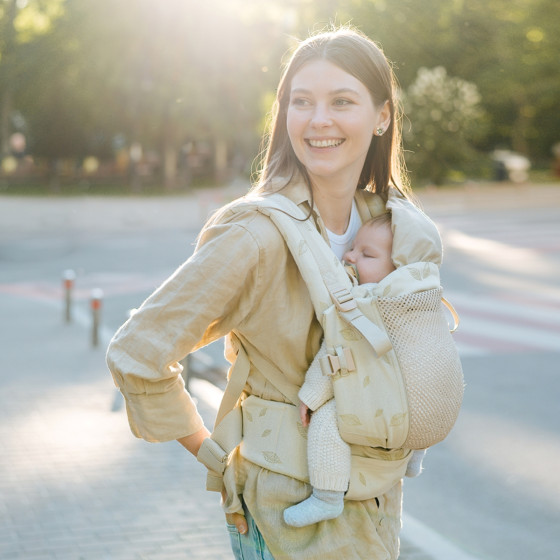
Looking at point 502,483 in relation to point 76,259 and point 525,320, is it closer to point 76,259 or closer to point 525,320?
point 525,320

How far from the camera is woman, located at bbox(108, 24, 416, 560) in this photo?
2.23 meters

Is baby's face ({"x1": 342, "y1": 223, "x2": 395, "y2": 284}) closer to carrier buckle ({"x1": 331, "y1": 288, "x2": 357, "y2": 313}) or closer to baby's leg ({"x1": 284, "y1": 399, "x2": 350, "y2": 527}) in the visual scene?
carrier buckle ({"x1": 331, "y1": 288, "x2": 357, "y2": 313})

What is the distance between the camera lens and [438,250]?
2.49 m

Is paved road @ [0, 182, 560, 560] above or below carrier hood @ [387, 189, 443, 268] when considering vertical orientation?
below

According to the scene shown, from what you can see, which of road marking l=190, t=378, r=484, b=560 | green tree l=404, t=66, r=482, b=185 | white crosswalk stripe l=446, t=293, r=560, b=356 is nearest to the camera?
road marking l=190, t=378, r=484, b=560

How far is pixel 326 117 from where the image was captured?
2.37 metres

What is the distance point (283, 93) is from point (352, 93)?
0.22 m

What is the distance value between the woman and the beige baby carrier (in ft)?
0.17

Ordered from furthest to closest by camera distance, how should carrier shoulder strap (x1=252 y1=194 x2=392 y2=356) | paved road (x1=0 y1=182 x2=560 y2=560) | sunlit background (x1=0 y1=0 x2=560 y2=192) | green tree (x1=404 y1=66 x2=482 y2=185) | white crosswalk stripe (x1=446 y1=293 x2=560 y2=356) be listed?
sunlit background (x1=0 y1=0 x2=560 y2=192) → green tree (x1=404 y1=66 x2=482 y2=185) → white crosswalk stripe (x1=446 y1=293 x2=560 y2=356) → paved road (x1=0 y1=182 x2=560 y2=560) → carrier shoulder strap (x1=252 y1=194 x2=392 y2=356)

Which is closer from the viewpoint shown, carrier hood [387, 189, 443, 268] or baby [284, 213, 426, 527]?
baby [284, 213, 426, 527]

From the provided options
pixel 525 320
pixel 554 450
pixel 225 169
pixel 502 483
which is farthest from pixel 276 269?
pixel 225 169

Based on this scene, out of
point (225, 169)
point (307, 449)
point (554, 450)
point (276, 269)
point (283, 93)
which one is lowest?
point (225, 169)

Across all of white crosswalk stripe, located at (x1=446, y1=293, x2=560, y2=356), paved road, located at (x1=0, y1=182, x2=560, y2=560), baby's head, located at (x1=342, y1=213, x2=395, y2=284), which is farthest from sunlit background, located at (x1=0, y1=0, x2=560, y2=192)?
baby's head, located at (x1=342, y1=213, x2=395, y2=284)

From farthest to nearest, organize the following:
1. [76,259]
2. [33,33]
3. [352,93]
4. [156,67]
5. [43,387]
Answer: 1. [33,33]
2. [156,67]
3. [76,259]
4. [43,387]
5. [352,93]
